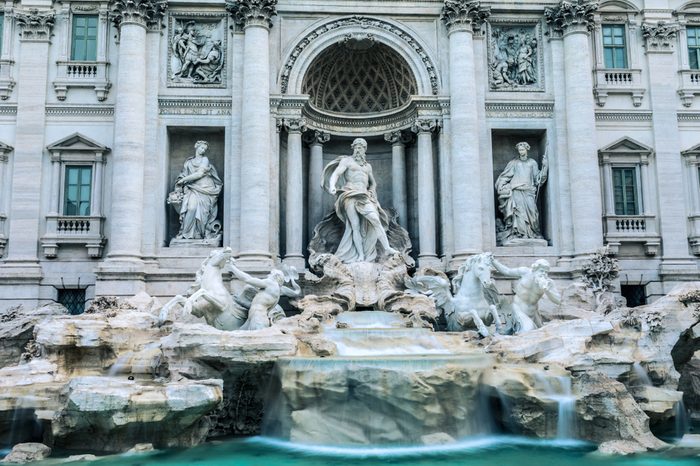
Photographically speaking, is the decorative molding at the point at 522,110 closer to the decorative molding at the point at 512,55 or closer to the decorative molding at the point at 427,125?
the decorative molding at the point at 512,55

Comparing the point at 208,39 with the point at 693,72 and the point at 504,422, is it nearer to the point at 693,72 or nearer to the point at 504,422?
the point at 504,422

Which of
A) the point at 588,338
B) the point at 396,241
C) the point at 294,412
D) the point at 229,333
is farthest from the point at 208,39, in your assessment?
the point at 588,338

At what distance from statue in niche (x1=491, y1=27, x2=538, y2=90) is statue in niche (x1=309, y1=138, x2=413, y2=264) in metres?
5.56

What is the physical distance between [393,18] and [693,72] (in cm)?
1081

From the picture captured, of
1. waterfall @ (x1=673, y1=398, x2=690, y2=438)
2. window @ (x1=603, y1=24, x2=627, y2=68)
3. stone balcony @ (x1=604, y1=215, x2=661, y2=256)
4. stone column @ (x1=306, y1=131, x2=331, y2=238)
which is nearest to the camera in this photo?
waterfall @ (x1=673, y1=398, x2=690, y2=438)

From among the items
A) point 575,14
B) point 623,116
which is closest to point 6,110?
point 575,14

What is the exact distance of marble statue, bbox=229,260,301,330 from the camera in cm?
1570

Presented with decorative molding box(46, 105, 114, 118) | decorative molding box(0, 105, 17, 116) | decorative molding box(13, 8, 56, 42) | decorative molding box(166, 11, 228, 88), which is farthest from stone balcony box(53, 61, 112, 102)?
decorative molding box(166, 11, 228, 88)

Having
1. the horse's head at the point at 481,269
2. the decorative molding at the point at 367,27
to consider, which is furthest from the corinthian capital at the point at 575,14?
the horse's head at the point at 481,269

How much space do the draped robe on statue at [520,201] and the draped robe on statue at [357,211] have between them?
420cm

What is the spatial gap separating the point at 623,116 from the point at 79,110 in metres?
18.3

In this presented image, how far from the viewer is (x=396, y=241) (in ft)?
67.6

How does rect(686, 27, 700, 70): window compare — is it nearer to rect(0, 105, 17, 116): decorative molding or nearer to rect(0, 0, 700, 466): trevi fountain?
rect(0, 0, 700, 466): trevi fountain

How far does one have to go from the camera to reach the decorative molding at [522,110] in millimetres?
21359
